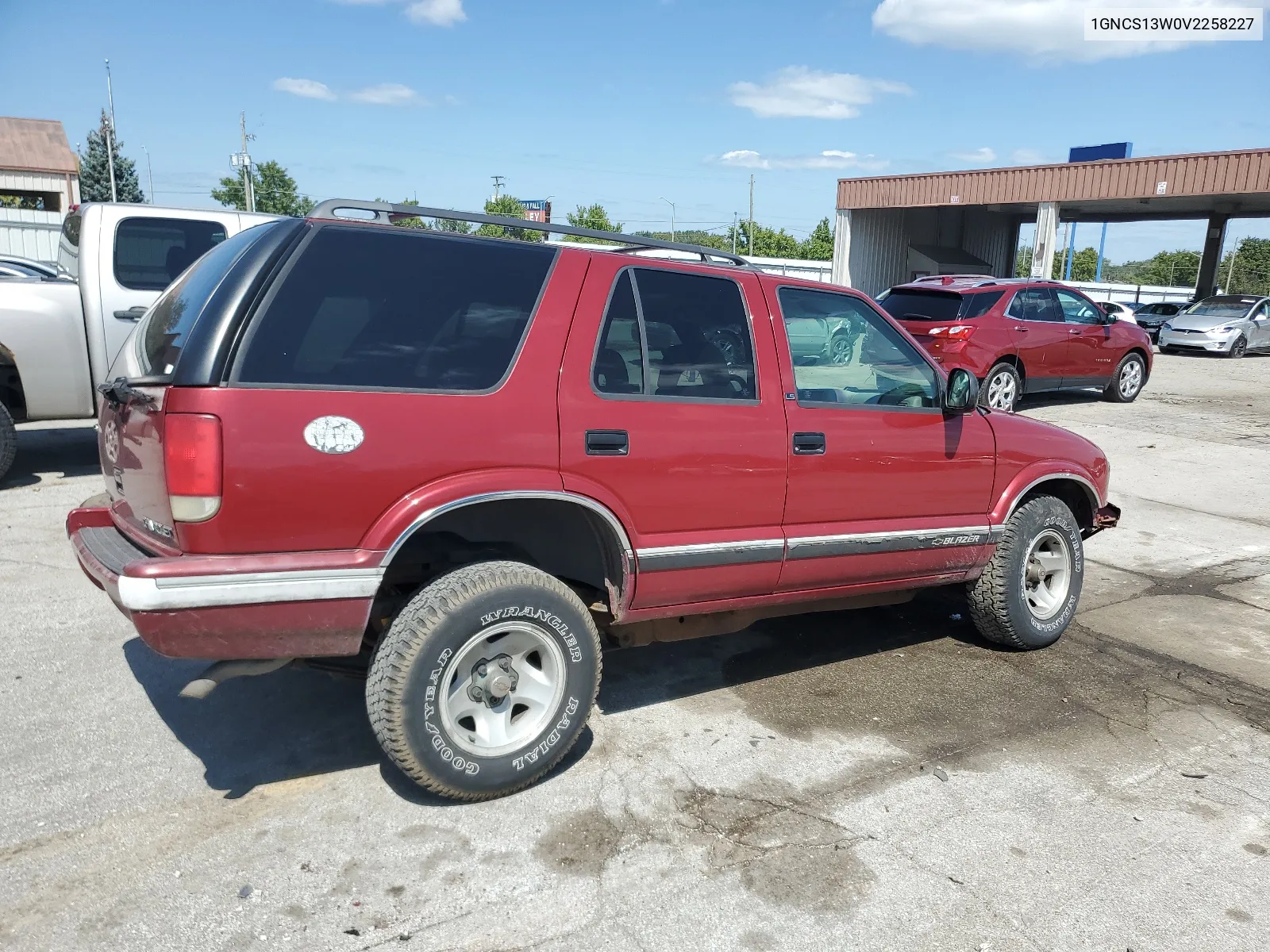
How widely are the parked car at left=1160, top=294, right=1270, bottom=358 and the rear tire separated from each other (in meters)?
25.1

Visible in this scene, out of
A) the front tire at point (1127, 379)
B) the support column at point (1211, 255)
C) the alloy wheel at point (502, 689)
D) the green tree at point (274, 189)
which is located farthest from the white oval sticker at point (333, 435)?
the green tree at point (274, 189)

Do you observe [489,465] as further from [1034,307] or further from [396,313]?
[1034,307]

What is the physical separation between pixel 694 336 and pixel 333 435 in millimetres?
1491

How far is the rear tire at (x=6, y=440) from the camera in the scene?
7.31m

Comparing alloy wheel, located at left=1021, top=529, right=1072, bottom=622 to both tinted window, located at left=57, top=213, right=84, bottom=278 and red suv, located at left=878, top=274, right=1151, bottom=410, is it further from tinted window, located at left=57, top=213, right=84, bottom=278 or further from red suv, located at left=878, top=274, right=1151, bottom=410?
tinted window, located at left=57, top=213, right=84, bottom=278

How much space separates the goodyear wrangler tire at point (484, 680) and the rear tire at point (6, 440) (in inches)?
226

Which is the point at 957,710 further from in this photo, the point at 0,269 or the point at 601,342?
the point at 0,269

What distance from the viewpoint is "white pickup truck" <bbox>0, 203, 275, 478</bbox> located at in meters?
7.29

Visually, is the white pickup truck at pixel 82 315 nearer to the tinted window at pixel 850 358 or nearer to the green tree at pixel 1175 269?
the tinted window at pixel 850 358

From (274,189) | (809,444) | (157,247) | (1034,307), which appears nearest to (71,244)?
(157,247)

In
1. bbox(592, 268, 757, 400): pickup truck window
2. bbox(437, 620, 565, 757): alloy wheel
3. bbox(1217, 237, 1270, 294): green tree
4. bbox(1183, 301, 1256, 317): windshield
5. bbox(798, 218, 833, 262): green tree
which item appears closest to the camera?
bbox(437, 620, 565, 757): alloy wheel

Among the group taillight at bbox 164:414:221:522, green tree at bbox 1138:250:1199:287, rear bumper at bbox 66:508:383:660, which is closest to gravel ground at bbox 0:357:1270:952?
rear bumper at bbox 66:508:383:660

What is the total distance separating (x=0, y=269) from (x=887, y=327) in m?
12.9

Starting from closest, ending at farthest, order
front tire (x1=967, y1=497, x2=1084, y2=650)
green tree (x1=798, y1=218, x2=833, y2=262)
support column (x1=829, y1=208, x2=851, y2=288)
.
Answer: front tire (x1=967, y1=497, x2=1084, y2=650), support column (x1=829, y1=208, x2=851, y2=288), green tree (x1=798, y1=218, x2=833, y2=262)
